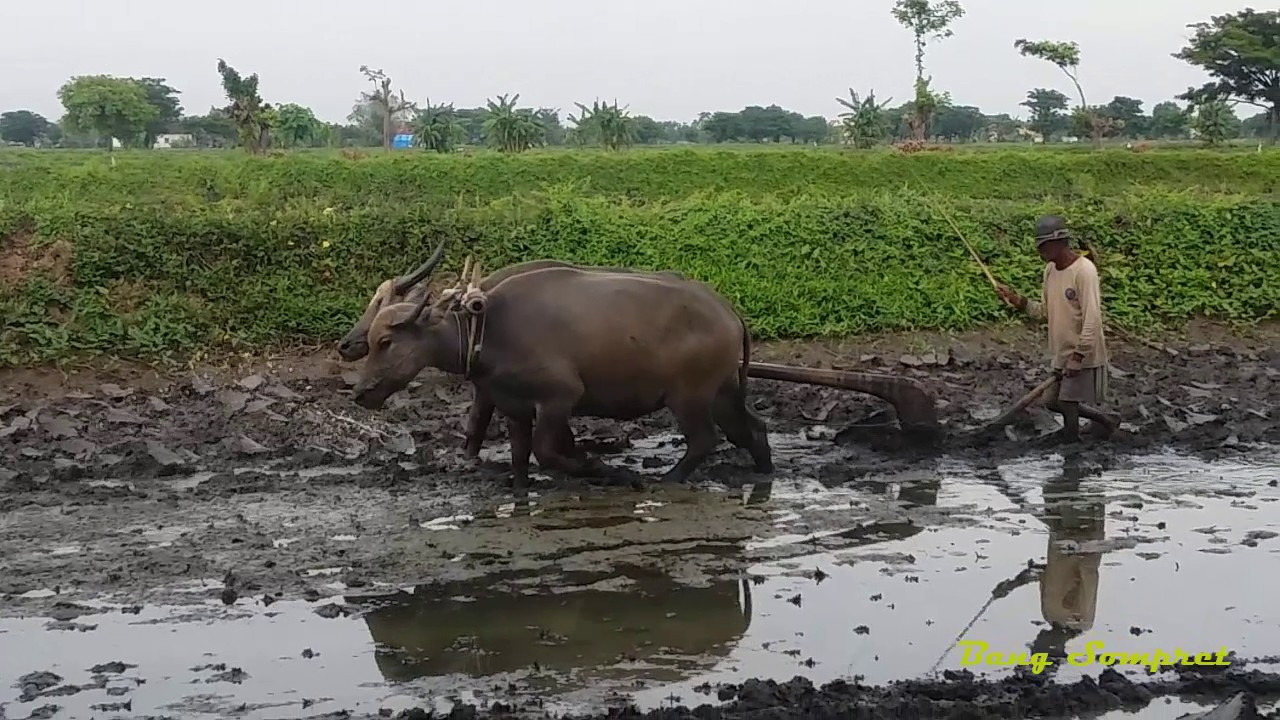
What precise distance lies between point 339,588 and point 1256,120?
5229 centimetres

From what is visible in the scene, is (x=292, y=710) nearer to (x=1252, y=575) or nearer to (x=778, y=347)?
(x=1252, y=575)

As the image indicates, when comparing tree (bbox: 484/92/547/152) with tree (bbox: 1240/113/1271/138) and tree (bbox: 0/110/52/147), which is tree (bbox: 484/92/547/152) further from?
tree (bbox: 0/110/52/147)

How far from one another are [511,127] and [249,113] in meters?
6.29

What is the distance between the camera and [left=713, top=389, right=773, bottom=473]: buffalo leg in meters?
9.38

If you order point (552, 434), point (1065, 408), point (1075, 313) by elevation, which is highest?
point (1075, 313)

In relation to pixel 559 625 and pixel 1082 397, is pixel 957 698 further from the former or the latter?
pixel 1082 397

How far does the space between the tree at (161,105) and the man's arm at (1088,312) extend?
5193cm

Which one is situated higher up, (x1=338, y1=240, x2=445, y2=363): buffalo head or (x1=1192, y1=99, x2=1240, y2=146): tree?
(x1=1192, y1=99, x2=1240, y2=146): tree

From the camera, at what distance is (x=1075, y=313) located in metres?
9.85

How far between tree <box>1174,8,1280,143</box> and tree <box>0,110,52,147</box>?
2373 inches

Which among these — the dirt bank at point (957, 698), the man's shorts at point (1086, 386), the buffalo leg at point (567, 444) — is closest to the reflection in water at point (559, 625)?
the dirt bank at point (957, 698)

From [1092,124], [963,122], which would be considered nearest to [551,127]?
[1092,124]

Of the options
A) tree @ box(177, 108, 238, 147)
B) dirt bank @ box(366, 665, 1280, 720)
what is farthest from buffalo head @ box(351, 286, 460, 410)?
tree @ box(177, 108, 238, 147)

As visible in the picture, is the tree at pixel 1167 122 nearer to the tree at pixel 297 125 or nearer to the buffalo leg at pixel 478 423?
the tree at pixel 297 125
